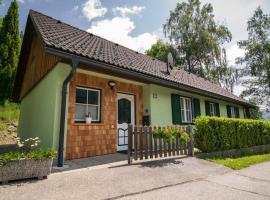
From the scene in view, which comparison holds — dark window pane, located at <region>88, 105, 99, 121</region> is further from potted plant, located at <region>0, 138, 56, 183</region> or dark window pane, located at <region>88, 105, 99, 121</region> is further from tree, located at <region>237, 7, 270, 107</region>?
tree, located at <region>237, 7, 270, 107</region>

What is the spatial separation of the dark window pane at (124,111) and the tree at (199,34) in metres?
19.3

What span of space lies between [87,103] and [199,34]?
864 inches

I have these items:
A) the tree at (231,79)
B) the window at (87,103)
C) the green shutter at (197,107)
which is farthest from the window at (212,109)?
the tree at (231,79)

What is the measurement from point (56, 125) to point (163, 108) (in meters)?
5.22

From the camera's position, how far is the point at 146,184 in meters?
4.43

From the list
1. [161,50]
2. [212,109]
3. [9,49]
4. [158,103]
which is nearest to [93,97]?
[158,103]

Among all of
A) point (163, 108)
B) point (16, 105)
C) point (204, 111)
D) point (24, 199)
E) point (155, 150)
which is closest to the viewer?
point (24, 199)

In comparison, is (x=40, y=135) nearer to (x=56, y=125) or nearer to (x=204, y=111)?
(x=56, y=125)

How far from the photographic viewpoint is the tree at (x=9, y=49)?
20344 millimetres

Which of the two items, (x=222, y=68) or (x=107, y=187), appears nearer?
(x=107, y=187)

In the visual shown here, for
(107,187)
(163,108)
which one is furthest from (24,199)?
(163,108)

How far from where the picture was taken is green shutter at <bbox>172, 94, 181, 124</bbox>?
34.7 ft

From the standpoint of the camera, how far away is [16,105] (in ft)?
70.6

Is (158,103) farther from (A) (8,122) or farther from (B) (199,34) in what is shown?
(B) (199,34)
